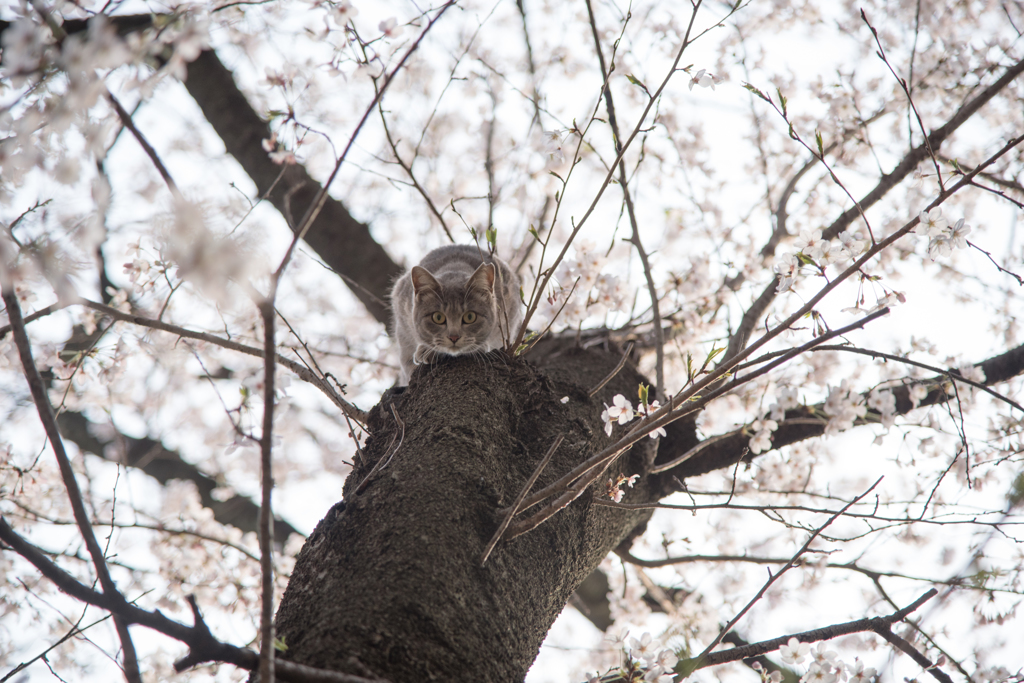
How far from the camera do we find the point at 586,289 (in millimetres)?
3730

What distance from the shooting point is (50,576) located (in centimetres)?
93

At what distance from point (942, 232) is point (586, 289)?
1.97 m

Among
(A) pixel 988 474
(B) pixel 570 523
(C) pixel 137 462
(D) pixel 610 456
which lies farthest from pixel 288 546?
(A) pixel 988 474

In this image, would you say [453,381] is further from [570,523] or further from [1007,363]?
[1007,363]

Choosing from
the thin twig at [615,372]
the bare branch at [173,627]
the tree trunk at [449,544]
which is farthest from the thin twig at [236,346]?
the bare branch at [173,627]

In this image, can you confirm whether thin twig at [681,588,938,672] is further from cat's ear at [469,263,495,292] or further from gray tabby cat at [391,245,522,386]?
cat's ear at [469,263,495,292]

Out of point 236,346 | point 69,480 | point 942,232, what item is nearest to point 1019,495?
point 942,232

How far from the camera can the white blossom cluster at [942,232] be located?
198cm

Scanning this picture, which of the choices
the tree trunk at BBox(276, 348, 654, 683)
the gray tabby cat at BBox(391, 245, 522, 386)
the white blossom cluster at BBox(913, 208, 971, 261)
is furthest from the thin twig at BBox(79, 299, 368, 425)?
the white blossom cluster at BBox(913, 208, 971, 261)

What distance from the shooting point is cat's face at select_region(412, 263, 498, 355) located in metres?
3.25

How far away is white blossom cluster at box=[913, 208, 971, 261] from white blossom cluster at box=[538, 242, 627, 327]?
65.4 inches

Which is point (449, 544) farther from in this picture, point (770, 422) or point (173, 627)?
point (770, 422)

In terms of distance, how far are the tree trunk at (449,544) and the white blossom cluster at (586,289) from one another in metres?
1.19

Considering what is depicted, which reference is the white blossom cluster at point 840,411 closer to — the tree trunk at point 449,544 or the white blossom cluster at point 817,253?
the white blossom cluster at point 817,253
